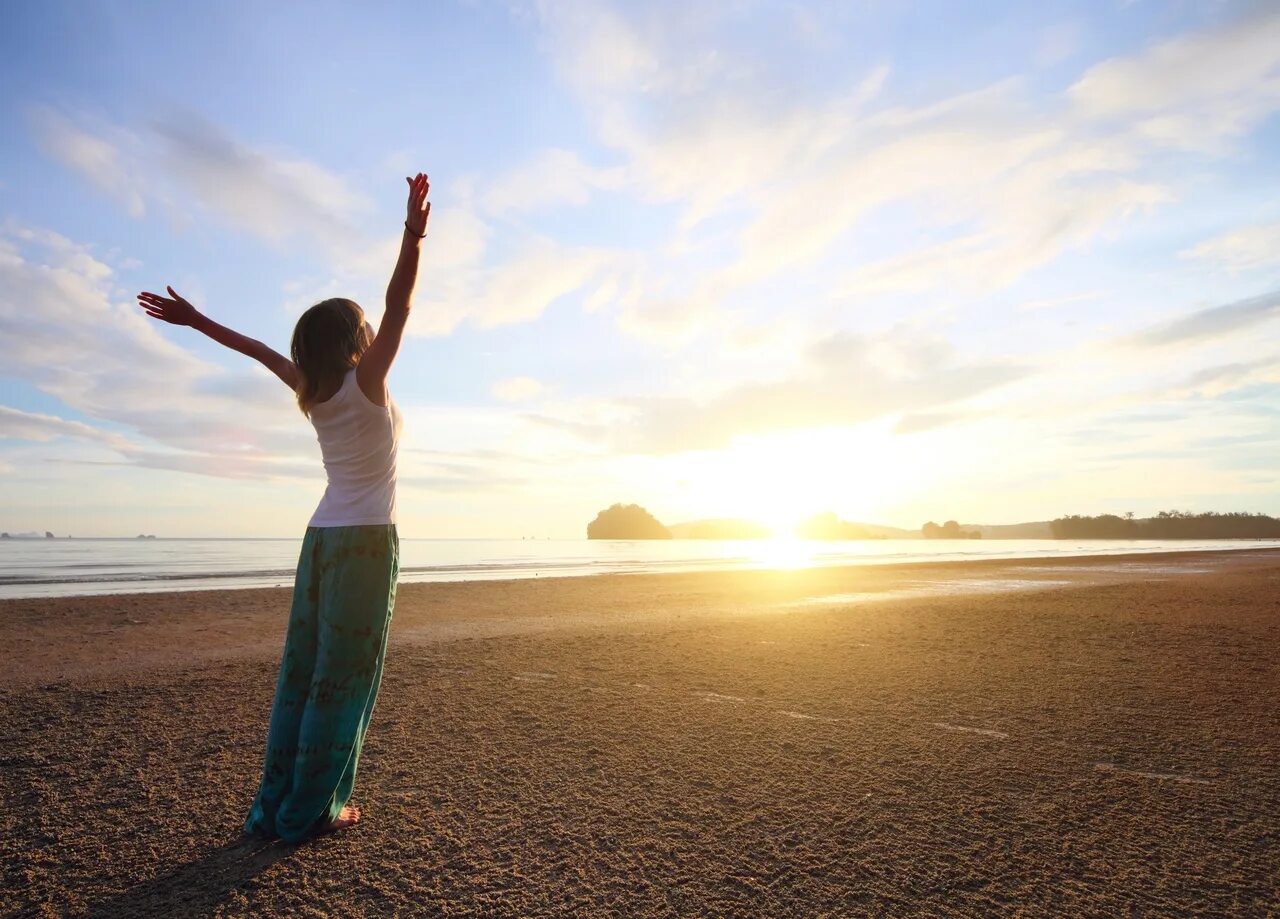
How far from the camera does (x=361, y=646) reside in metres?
3.03

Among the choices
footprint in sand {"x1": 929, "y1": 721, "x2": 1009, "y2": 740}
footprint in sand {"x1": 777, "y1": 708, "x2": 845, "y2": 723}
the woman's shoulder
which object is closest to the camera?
the woman's shoulder

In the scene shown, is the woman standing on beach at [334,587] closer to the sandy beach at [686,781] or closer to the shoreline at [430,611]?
the sandy beach at [686,781]

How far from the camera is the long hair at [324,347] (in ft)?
9.53

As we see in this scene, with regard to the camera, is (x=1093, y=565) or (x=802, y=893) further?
(x=1093, y=565)

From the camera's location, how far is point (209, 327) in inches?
128

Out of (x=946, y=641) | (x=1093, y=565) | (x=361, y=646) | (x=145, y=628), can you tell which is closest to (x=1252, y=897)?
(x=361, y=646)

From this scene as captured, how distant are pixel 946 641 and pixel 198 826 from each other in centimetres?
790

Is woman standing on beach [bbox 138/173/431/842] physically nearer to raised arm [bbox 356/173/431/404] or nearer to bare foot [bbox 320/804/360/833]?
bare foot [bbox 320/804/360/833]

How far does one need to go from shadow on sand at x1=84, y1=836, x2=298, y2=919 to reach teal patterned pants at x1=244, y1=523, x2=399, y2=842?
0.12 m

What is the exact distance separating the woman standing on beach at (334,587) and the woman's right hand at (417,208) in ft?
→ 1.77

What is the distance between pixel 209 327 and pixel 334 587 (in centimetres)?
139

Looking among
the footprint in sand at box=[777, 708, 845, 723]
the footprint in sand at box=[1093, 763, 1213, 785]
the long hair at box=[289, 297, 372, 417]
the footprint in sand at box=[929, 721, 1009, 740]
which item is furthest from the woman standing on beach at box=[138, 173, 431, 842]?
the footprint in sand at box=[1093, 763, 1213, 785]

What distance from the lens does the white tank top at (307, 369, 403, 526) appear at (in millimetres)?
2930

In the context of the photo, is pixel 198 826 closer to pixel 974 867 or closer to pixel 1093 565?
pixel 974 867
